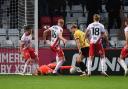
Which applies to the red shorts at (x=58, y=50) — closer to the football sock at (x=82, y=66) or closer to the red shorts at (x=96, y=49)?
the football sock at (x=82, y=66)

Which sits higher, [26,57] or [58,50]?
[58,50]

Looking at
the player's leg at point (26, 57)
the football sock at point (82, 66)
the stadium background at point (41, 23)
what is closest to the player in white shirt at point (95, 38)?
the football sock at point (82, 66)

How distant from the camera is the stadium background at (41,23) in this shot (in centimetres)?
2173

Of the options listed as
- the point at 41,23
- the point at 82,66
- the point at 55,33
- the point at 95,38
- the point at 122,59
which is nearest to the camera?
the point at 95,38

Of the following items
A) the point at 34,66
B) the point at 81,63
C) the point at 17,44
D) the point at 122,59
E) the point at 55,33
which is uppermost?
the point at 55,33

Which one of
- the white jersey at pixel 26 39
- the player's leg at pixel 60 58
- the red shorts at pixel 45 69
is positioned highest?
the white jersey at pixel 26 39

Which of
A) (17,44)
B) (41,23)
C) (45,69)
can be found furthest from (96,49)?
(41,23)

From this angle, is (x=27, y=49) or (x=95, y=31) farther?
(x=27, y=49)

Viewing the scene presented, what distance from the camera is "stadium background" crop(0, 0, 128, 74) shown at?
21734 mm

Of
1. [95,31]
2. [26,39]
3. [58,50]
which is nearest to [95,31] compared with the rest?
[95,31]

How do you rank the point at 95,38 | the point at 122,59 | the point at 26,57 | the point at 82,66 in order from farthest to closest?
the point at 82,66 → the point at 26,57 → the point at 122,59 → the point at 95,38

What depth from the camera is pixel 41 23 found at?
26609mm

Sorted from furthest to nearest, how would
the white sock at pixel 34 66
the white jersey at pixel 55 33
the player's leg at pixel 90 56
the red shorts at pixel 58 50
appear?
the white sock at pixel 34 66 → the white jersey at pixel 55 33 → the red shorts at pixel 58 50 → the player's leg at pixel 90 56

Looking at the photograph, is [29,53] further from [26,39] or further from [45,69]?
[45,69]
